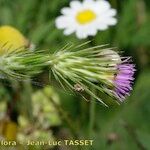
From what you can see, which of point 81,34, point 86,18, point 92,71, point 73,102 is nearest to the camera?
point 92,71

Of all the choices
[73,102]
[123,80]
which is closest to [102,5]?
[73,102]

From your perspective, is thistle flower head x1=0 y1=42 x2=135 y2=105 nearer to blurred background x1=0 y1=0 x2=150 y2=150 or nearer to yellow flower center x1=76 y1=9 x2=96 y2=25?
blurred background x1=0 y1=0 x2=150 y2=150

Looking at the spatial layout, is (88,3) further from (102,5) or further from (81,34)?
(81,34)

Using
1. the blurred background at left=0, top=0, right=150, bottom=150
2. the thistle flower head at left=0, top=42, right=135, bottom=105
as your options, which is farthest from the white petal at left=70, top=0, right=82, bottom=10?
the thistle flower head at left=0, top=42, right=135, bottom=105

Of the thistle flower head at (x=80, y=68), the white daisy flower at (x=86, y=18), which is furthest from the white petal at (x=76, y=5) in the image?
the thistle flower head at (x=80, y=68)

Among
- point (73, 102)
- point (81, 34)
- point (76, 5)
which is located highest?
point (76, 5)

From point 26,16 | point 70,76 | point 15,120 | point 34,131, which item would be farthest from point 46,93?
point 70,76

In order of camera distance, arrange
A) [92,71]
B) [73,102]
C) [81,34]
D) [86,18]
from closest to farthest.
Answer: [92,71] < [81,34] < [86,18] < [73,102]

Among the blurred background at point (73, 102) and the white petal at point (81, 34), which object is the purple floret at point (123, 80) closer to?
the blurred background at point (73, 102)
